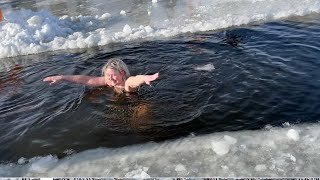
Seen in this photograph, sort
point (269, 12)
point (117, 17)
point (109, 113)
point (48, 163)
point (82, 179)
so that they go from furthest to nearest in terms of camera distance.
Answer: point (117, 17), point (269, 12), point (109, 113), point (48, 163), point (82, 179)

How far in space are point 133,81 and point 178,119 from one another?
3.48ft

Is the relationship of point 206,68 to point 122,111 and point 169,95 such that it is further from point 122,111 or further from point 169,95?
point 122,111

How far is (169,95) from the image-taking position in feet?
19.4

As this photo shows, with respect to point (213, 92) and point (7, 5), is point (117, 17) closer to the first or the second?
point (213, 92)

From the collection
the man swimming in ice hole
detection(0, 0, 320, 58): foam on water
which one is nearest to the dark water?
the man swimming in ice hole

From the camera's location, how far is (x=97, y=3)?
14.6 metres

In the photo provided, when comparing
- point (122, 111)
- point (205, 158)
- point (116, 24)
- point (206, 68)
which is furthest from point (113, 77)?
point (116, 24)

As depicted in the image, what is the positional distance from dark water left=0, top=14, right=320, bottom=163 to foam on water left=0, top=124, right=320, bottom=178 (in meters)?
0.20

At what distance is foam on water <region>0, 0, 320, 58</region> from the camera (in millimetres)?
9164

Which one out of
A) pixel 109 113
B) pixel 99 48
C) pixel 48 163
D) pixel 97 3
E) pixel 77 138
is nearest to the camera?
pixel 48 163

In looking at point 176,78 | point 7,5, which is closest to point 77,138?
point 176,78

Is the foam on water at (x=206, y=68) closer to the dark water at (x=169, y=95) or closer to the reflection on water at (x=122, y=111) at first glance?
the dark water at (x=169, y=95)

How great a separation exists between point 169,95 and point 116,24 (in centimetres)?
560

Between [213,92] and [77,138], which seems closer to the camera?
[77,138]
